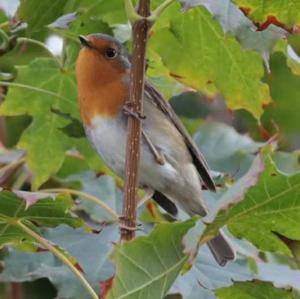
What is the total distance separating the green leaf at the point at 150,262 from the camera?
1.54 metres

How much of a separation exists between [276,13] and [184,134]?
4.06 feet

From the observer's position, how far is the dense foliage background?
5.14 ft

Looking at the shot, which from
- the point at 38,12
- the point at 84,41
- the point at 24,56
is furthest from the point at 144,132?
the point at 24,56

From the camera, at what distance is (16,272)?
2393mm

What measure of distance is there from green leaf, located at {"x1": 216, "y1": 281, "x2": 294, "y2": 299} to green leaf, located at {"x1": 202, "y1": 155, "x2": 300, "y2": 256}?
13 cm

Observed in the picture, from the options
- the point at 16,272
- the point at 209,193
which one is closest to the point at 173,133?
the point at 209,193

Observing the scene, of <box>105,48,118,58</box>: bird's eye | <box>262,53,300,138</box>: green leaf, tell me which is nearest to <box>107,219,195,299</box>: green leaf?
<box>105,48,118,58</box>: bird's eye

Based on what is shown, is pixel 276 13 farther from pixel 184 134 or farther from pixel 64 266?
pixel 184 134

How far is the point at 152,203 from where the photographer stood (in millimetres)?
2803

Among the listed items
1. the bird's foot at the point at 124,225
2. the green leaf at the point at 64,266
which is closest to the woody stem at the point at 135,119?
the bird's foot at the point at 124,225

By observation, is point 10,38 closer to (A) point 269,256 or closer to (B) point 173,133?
(B) point 173,133

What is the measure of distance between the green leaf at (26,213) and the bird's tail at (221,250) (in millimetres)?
614

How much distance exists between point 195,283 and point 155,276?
63 centimetres

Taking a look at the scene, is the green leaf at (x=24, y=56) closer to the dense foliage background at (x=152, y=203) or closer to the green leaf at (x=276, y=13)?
the dense foliage background at (x=152, y=203)
